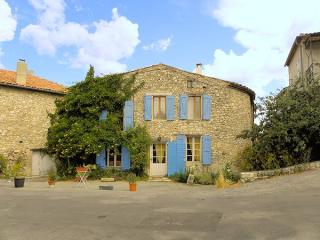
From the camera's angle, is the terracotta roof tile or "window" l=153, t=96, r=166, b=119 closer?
"window" l=153, t=96, r=166, b=119

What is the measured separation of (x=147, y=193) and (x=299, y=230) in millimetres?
7642

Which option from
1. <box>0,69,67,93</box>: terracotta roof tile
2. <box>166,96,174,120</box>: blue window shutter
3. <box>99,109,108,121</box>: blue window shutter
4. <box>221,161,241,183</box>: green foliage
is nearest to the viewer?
<box>221,161,241,183</box>: green foliage

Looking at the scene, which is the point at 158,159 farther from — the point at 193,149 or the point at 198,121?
the point at 198,121

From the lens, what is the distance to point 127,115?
826 inches

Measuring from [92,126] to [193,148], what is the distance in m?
5.14

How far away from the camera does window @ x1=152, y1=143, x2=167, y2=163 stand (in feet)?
68.3

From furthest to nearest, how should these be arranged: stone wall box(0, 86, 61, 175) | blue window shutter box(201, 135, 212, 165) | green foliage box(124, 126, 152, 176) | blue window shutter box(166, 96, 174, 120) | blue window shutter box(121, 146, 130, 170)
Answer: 1. stone wall box(0, 86, 61, 175)
2. blue window shutter box(166, 96, 174, 120)
3. blue window shutter box(121, 146, 130, 170)
4. blue window shutter box(201, 135, 212, 165)
5. green foliage box(124, 126, 152, 176)

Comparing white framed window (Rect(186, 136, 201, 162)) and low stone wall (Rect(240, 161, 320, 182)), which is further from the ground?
white framed window (Rect(186, 136, 201, 162))

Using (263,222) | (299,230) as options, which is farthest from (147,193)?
(299,230)

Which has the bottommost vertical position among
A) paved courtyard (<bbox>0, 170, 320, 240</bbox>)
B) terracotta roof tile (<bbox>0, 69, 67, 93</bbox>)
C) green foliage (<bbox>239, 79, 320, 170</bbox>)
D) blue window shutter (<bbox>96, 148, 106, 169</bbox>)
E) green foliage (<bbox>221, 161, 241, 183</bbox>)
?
paved courtyard (<bbox>0, 170, 320, 240</bbox>)

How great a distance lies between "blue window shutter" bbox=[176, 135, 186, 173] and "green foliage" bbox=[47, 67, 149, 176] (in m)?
1.61

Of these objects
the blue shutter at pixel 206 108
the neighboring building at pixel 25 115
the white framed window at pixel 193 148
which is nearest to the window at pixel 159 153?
the white framed window at pixel 193 148

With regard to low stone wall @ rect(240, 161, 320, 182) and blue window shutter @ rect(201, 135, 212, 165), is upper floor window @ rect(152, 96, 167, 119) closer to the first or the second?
blue window shutter @ rect(201, 135, 212, 165)

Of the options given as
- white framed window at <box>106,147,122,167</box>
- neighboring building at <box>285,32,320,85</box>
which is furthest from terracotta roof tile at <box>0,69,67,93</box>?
neighboring building at <box>285,32,320,85</box>
